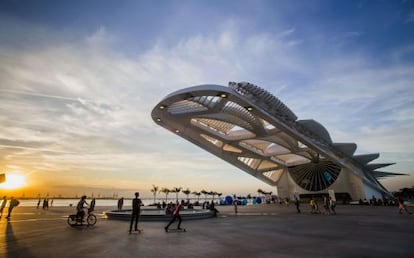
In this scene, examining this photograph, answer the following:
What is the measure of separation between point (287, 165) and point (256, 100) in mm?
32602

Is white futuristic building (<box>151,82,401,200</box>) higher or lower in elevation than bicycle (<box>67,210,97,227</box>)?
higher

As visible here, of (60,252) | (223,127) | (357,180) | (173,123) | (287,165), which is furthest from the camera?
(287,165)

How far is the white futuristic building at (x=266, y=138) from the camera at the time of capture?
89.6ft

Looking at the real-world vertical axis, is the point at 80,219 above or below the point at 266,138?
below

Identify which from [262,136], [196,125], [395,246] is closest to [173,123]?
[196,125]

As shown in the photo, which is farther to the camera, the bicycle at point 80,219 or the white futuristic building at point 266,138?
the white futuristic building at point 266,138

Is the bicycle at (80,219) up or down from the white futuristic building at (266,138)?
down

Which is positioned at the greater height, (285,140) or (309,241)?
(285,140)

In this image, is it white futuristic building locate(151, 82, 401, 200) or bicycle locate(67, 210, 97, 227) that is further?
white futuristic building locate(151, 82, 401, 200)

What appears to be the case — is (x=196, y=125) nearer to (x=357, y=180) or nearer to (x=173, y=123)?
(x=173, y=123)

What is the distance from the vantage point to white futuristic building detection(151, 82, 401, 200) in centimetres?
2730

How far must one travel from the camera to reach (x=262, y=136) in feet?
117

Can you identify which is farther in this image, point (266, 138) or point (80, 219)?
point (266, 138)

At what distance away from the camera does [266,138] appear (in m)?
37.1
